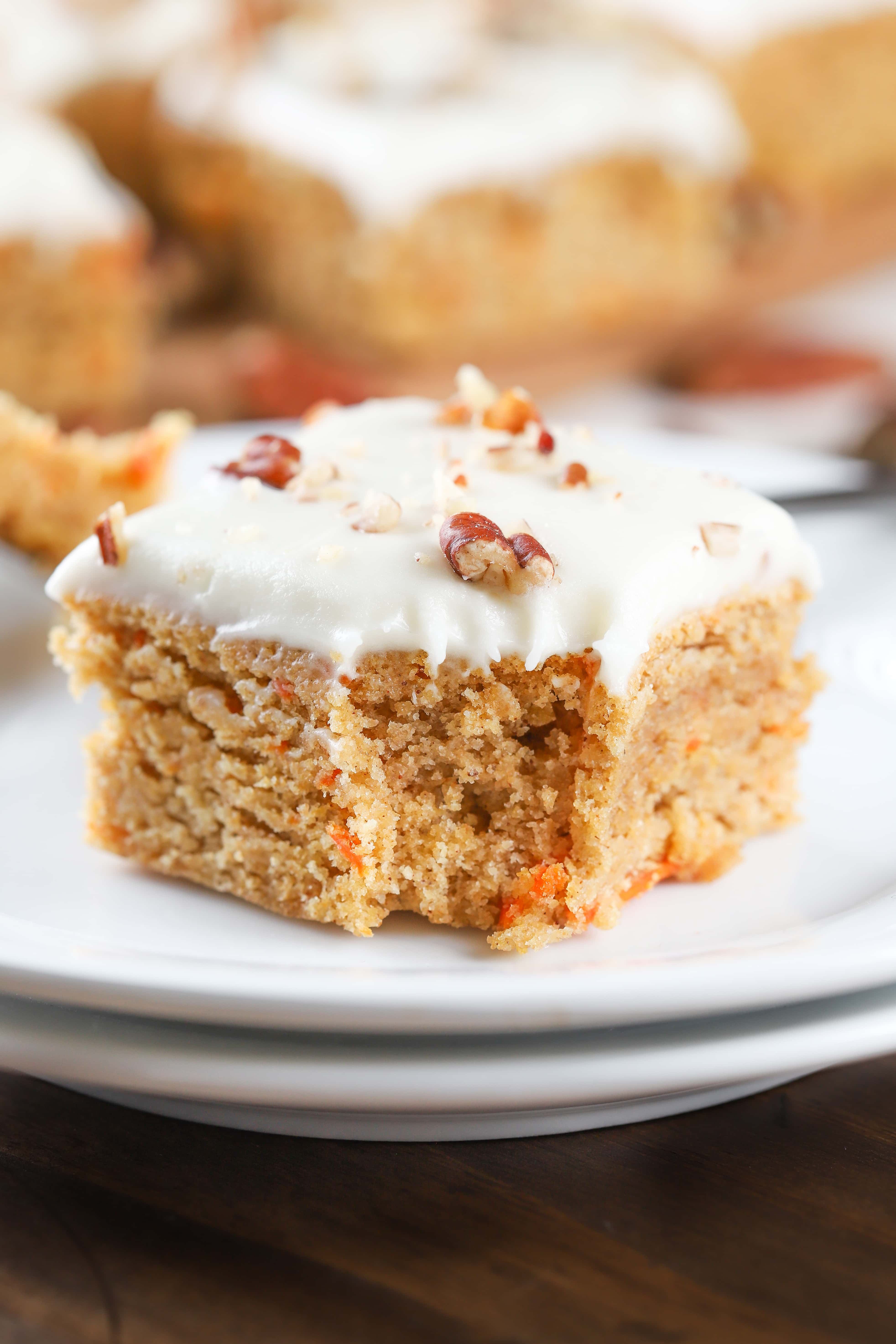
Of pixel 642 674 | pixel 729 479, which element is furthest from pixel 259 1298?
pixel 729 479

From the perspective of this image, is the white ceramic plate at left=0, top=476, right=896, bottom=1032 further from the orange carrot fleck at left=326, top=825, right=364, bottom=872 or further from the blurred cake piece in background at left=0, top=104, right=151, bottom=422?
the blurred cake piece in background at left=0, top=104, right=151, bottom=422

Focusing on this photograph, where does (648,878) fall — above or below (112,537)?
below

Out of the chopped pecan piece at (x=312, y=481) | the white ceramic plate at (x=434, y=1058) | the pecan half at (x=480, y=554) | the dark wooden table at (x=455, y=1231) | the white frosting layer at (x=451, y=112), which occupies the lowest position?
the dark wooden table at (x=455, y=1231)

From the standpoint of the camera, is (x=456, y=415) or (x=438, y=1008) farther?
(x=456, y=415)

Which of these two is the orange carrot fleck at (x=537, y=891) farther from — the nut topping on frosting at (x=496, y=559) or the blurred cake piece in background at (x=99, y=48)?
the blurred cake piece in background at (x=99, y=48)

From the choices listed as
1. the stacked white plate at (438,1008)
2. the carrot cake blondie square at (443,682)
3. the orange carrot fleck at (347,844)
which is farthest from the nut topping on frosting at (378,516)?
the stacked white plate at (438,1008)

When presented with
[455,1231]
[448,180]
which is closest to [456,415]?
[455,1231]

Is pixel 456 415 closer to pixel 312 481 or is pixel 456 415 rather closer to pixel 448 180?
pixel 312 481
